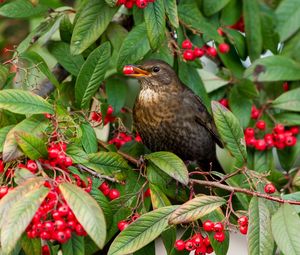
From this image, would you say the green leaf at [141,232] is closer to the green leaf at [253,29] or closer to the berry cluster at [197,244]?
the berry cluster at [197,244]

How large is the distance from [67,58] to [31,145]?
3.39ft

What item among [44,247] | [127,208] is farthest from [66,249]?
[127,208]

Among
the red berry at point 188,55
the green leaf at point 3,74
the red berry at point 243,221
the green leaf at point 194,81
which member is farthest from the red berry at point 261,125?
the green leaf at point 3,74

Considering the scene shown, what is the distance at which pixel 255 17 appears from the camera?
13.6 ft

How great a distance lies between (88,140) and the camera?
3.13 metres

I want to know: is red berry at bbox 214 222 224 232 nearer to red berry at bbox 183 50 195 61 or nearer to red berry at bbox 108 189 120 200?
red berry at bbox 108 189 120 200

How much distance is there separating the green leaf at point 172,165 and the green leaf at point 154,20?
437 millimetres

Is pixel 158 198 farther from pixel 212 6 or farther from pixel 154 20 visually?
pixel 212 6

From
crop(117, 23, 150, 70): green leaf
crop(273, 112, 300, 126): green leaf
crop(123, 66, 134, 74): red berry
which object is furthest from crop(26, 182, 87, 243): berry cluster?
crop(273, 112, 300, 126): green leaf

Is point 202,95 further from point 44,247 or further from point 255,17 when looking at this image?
point 44,247

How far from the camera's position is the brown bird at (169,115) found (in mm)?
4121

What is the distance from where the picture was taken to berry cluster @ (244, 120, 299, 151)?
156 inches

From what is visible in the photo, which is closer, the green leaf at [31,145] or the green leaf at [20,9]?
the green leaf at [31,145]

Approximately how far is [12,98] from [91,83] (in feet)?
1.75
